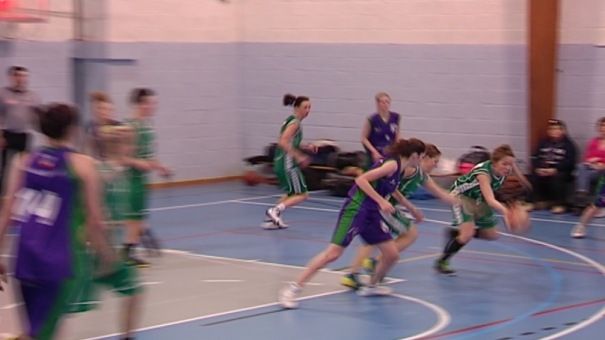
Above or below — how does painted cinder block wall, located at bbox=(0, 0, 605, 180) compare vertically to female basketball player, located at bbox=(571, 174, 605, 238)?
above

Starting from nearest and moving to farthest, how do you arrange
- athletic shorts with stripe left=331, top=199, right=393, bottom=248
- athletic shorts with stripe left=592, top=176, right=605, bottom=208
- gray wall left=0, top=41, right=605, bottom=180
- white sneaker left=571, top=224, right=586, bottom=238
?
athletic shorts with stripe left=331, top=199, right=393, bottom=248 < athletic shorts with stripe left=592, top=176, right=605, bottom=208 < white sneaker left=571, top=224, right=586, bottom=238 < gray wall left=0, top=41, right=605, bottom=180

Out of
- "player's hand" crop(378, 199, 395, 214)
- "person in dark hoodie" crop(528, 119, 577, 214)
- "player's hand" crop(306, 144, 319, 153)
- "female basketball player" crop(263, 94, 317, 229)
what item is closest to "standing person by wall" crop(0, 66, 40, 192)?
"female basketball player" crop(263, 94, 317, 229)

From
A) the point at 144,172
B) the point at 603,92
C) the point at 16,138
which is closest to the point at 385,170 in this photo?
the point at 144,172

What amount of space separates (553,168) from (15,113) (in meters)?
7.04

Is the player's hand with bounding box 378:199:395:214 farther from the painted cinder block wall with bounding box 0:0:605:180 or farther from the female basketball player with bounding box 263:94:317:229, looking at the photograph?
the painted cinder block wall with bounding box 0:0:605:180

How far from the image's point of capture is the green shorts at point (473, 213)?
9.32 metres

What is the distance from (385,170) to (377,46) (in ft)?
27.3

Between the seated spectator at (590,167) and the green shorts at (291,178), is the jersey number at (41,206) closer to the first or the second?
the green shorts at (291,178)

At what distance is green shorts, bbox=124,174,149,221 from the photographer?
9.23m

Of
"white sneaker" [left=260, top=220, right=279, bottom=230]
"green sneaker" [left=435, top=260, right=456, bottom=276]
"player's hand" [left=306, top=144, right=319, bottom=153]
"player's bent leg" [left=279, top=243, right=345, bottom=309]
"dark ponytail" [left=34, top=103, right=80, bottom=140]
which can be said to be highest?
"dark ponytail" [left=34, top=103, right=80, bottom=140]

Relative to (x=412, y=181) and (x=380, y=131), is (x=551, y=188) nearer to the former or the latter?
(x=380, y=131)

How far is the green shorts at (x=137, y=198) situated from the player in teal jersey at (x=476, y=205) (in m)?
2.85

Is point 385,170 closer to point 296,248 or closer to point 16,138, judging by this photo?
point 296,248

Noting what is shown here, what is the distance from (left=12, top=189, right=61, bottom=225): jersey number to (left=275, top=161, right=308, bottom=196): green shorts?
733cm
